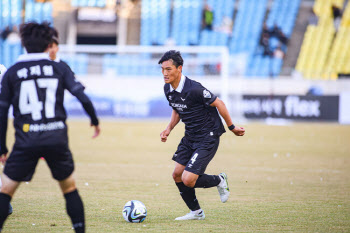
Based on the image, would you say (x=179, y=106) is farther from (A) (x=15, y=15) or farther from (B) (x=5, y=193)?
(A) (x=15, y=15)

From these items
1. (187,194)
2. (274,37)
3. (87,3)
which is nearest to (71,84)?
→ (187,194)

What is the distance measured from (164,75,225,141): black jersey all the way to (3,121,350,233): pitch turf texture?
3.51 feet

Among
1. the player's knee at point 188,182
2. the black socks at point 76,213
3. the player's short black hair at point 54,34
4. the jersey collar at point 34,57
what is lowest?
the player's knee at point 188,182

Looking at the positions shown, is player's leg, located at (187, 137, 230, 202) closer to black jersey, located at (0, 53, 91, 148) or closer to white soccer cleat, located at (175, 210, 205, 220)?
white soccer cleat, located at (175, 210, 205, 220)

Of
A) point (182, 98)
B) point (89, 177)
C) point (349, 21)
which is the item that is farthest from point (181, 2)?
point (182, 98)

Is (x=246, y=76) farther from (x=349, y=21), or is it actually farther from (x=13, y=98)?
(x=13, y=98)

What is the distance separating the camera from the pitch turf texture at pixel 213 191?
616cm

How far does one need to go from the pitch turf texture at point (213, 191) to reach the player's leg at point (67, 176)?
1018mm

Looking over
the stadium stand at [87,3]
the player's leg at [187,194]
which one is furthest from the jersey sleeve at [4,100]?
the stadium stand at [87,3]

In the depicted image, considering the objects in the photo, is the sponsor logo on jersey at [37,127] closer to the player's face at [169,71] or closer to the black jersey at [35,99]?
the black jersey at [35,99]

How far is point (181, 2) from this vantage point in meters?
36.5

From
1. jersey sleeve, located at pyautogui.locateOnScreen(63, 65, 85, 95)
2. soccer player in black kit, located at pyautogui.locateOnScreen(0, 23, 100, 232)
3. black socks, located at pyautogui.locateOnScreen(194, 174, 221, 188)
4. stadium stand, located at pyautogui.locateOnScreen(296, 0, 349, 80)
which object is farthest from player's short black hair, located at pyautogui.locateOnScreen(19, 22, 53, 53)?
stadium stand, located at pyautogui.locateOnScreen(296, 0, 349, 80)

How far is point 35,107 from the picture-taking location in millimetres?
4570

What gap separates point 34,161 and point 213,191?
4617 mm
